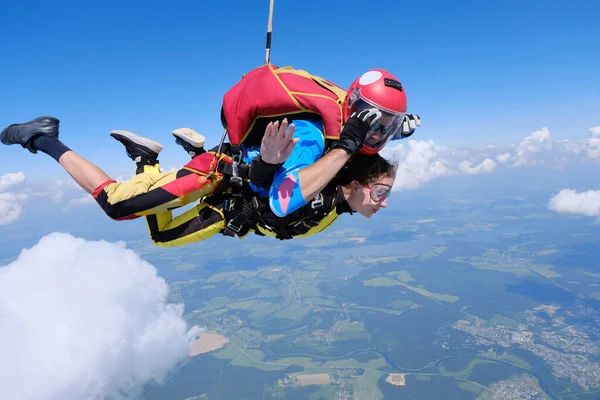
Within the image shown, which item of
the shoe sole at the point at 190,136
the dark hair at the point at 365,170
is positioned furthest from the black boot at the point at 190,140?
the dark hair at the point at 365,170

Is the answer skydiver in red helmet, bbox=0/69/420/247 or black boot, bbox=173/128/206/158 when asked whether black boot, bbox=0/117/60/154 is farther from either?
black boot, bbox=173/128/206/158

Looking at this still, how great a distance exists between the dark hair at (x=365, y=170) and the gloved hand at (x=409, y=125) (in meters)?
0.27

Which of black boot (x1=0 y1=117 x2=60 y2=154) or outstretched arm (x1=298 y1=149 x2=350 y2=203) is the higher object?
black boot (x1=0 y1=117 x2=60 y2=154)

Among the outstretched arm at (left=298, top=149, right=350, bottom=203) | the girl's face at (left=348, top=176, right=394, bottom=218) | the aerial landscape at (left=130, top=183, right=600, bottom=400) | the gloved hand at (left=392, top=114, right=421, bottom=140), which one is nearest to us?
the outstretched arm at (left=298, top=149, right=350, bottom=203)

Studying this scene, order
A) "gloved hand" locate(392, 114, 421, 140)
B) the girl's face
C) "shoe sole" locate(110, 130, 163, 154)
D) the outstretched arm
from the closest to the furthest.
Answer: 1. the outstretched arm
2. "gloved hand" locate(392, 114, 421, 140)
3. the girl's face
4. "shoe sole" locate(110, 130, 163, 154)

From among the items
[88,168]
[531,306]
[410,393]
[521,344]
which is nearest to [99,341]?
[410,393]

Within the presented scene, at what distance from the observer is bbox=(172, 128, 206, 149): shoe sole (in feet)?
9.56

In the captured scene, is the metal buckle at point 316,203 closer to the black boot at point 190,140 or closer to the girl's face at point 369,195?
the girl's face at point 369,195

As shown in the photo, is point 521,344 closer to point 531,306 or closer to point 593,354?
point 593,354

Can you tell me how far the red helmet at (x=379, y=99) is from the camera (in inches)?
85.0

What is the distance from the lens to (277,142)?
5.88ft

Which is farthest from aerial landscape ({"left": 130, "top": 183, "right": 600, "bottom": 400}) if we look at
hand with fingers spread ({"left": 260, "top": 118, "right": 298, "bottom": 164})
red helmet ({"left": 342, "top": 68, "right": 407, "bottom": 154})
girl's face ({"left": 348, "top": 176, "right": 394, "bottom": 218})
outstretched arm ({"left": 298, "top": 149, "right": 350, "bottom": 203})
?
hand with fingers spread ({"left": 260, "top": 118, "right": 298, "bottom": 164})

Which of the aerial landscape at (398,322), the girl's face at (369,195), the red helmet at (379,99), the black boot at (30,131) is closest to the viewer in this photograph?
the red helmet at (379,99)

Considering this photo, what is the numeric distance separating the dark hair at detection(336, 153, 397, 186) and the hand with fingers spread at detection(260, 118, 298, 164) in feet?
3.65
